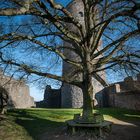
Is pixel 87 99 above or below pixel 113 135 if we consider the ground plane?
above

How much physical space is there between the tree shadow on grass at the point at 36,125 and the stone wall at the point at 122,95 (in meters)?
8.73

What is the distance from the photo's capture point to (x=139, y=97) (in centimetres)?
2052

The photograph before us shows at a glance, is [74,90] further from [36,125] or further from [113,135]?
[113,135]

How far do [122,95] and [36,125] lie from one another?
43.9 feet

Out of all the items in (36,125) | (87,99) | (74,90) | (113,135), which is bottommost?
(113,135)

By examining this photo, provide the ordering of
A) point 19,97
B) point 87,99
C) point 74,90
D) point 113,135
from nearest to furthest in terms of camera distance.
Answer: point 113,135 → point 87,99 → point 19,97 → point 74,90

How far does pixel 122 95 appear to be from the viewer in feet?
74.8

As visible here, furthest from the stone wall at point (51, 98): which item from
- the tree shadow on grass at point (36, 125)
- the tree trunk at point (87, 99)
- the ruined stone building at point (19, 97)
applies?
the tree trunk at point (87, 99)

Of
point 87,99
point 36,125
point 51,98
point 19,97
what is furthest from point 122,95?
point 87,99

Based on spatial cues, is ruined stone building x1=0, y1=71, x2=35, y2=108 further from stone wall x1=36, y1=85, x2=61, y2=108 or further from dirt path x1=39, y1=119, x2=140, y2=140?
dirt path x1=39, y1=119, x2=140, y2=140

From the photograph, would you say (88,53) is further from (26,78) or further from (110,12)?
(26,78)

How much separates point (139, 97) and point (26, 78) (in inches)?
521

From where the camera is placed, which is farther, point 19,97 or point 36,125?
point 19,97

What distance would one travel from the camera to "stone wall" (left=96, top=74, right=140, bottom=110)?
822 inches
